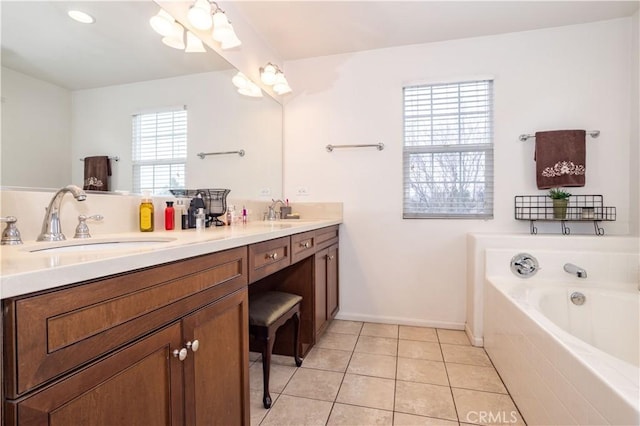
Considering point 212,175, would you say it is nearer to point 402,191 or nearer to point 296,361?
point 296,361

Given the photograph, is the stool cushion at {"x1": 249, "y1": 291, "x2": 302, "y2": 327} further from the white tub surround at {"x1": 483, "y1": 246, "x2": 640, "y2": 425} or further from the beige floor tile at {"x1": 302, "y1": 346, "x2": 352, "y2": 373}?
the white tub surround at {"x1": 483, "y1": 246, "x2": 640, "y2": 425}

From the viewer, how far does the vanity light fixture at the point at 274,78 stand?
244 cm

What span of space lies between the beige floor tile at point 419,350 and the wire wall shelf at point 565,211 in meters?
1.12

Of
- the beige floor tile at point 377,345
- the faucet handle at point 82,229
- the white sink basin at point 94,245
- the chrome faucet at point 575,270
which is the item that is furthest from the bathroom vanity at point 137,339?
the chrome faucet at point 575,270

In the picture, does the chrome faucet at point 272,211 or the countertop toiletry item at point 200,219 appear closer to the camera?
the countertop toiletry item at point 200,219

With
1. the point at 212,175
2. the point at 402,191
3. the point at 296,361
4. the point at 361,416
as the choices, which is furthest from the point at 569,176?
the point at 212,175

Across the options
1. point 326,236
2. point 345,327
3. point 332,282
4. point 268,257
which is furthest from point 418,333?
point 268,257

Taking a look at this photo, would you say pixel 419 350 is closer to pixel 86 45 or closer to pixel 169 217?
pixel 169 217

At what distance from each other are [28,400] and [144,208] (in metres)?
1.02

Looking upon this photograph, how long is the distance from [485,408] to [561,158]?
1.71 metres

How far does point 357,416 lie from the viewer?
1456 mm

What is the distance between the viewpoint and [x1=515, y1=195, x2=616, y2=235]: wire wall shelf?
220 cm

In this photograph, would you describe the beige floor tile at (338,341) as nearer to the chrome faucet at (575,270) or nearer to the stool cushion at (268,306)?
the stool cushion at (268,306)

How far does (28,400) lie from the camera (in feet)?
1.68
